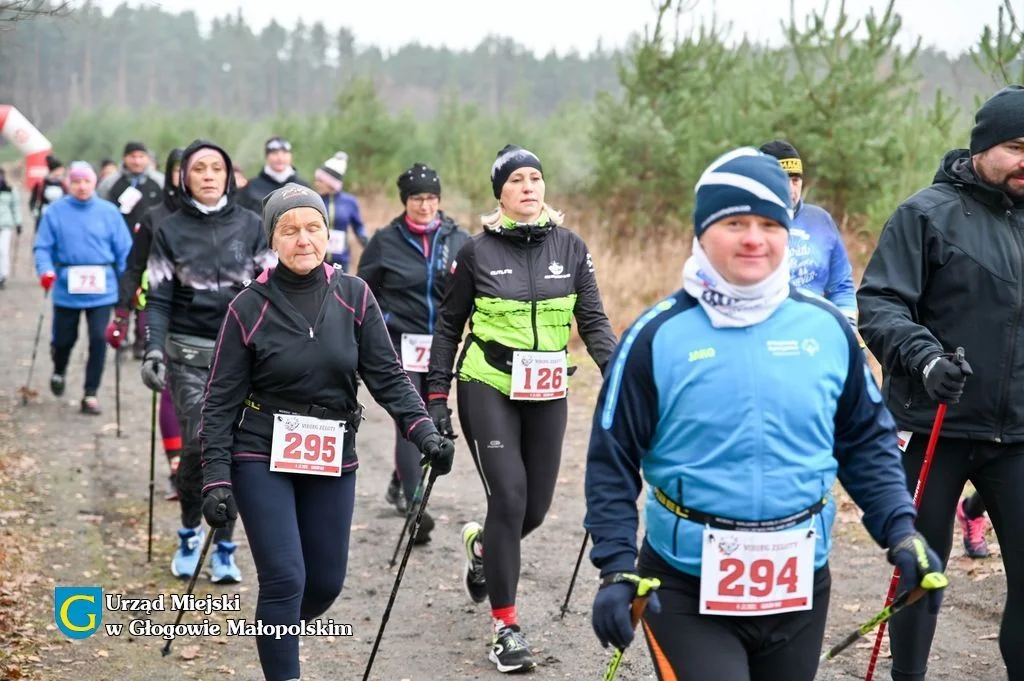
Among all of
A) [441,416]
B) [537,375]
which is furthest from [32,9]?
[537,375]

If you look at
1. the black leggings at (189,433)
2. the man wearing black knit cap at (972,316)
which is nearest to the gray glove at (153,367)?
the black leggings at (189,433)

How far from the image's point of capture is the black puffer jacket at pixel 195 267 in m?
7.00

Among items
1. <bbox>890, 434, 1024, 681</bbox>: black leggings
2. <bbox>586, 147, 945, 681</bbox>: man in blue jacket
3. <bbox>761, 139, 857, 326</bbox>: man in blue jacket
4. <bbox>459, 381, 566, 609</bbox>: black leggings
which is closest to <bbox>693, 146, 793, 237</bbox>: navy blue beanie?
<bbox>586, 147, 945, 681</bbox>: man in blue jacket

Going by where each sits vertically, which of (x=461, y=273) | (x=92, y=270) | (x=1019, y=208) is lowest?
(x=92, y=270)

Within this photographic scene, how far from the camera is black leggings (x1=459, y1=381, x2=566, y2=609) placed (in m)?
5.93

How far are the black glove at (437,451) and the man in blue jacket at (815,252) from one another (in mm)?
2867

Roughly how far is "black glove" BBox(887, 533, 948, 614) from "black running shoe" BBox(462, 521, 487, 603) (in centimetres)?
359

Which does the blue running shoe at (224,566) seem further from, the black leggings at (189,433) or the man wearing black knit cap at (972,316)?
the man wearing black knit cap at (972,316)

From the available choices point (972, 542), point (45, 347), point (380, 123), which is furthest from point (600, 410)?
point (380, 123)

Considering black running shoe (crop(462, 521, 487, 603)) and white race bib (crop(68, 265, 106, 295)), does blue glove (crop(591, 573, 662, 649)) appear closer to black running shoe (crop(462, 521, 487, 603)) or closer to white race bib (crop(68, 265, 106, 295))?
black running shoe (crop(462, 521, 487, 603))

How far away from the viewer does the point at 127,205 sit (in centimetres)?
1438

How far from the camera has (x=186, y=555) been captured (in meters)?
7.38

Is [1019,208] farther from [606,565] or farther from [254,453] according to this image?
[254,453]

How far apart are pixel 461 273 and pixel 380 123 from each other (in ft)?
75.2
